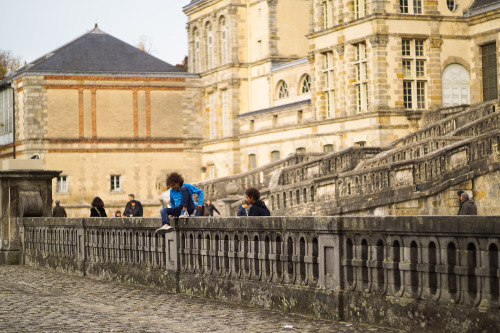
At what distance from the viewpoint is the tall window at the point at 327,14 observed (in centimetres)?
4688

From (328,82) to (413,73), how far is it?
16.2 ft

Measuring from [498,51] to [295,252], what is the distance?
101ft

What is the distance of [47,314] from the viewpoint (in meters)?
13.5

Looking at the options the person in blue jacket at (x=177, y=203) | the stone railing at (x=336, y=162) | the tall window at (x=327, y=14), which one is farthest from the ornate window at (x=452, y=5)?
the person in blue jacket at (x=177, y=203)

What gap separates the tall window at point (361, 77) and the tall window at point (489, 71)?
488cm

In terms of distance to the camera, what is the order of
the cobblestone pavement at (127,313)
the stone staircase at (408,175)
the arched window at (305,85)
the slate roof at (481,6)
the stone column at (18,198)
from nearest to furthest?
the cobblestone pavement at (127,313) → the stone column at (18,198) → the stone staircase at (408,175) → the slate roof at (481,6) → the arched window at (305,85)

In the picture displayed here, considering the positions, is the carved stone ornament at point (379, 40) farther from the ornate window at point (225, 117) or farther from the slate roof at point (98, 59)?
the slate roof at point (98, 59)

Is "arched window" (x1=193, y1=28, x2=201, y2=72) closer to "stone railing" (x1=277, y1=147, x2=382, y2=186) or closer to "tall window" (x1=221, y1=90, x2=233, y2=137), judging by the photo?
"tall window" (x1=221, y1=90, x2=233, y2=137)

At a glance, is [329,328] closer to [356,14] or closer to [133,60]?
[356,14]

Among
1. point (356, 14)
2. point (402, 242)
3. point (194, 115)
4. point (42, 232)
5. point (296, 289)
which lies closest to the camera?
point (402, 242)

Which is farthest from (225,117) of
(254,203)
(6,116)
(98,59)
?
(254,203)

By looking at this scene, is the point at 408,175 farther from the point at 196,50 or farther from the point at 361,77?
the point at 196,50

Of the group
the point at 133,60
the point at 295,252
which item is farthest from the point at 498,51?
the point at 133,60

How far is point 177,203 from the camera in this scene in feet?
54.2
